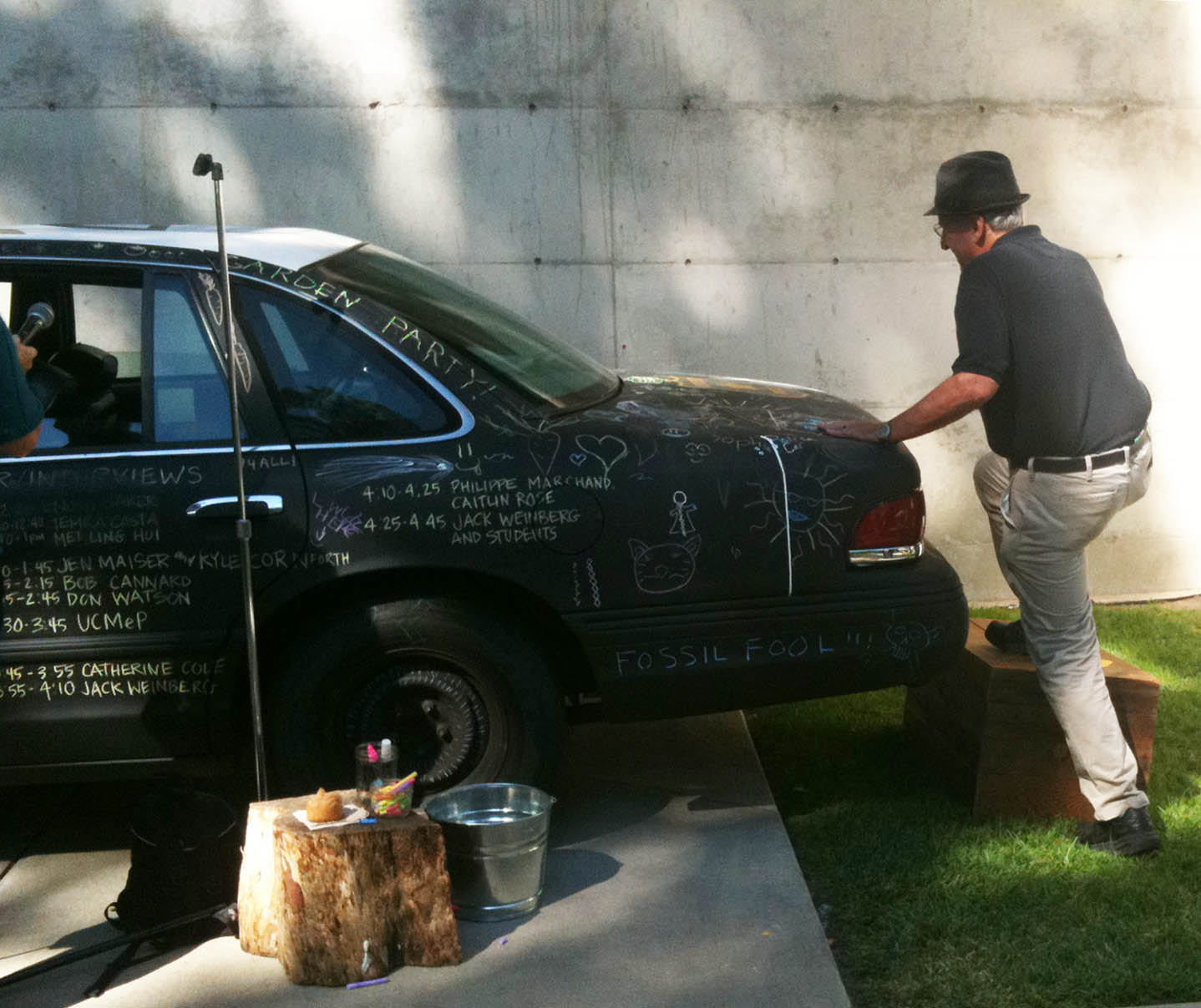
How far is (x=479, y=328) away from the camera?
4.61 meters

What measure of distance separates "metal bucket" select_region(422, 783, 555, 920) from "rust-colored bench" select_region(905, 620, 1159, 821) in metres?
1.39

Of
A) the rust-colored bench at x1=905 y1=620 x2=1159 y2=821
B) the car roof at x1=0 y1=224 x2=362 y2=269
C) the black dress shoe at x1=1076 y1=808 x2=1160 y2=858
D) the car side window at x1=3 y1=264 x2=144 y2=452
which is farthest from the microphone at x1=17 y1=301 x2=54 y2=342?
the black dress shoe at x1=1076 y1=808 x2=1160 y2=858

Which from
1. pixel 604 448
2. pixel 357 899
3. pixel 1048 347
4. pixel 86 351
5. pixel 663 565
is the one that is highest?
pixel 86 351

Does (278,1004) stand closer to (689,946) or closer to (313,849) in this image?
(313,849)

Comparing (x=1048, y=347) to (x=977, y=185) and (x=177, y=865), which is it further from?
(x=177, y=865)

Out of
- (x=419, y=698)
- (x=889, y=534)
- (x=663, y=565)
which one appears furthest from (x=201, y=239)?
(x=889, y=534)

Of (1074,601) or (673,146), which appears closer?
(1074,601)

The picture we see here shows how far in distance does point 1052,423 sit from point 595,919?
6.19 ft

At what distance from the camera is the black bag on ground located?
3.88 meters

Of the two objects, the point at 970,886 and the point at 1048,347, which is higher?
the point at 1048,347

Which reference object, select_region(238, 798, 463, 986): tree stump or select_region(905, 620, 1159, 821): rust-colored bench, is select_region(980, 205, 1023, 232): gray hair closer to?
select_region(905, 620, 1159, 821): rust-colored bench

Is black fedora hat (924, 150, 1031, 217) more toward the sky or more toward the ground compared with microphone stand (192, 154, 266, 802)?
more toward the sky

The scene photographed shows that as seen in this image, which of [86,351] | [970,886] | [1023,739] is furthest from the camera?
[86,351]

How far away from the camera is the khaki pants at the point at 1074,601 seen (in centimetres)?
429
